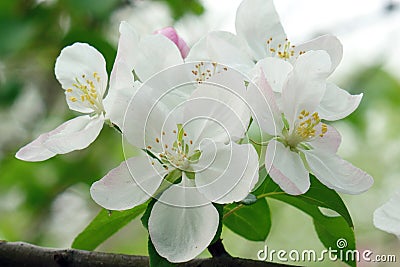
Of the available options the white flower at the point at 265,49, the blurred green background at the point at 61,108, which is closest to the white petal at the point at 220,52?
the white flower at the point at 265,49

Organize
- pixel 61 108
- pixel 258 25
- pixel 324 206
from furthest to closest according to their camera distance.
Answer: pixel 61 108, pixel 258 25, pixel 324 206

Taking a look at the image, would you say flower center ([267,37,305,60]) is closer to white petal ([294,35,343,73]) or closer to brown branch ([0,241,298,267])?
white petal ([294,35,343,73])

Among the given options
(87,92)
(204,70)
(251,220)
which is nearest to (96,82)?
(87,92)

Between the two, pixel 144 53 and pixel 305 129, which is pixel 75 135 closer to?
pixel 144 53

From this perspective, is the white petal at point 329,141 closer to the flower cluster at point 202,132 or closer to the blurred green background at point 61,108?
the flower cluster at point 202,132

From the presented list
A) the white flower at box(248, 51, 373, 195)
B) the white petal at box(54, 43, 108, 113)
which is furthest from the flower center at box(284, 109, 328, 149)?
the white petal at box(54, 43, 108, 113)

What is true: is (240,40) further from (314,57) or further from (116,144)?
(116,144)
